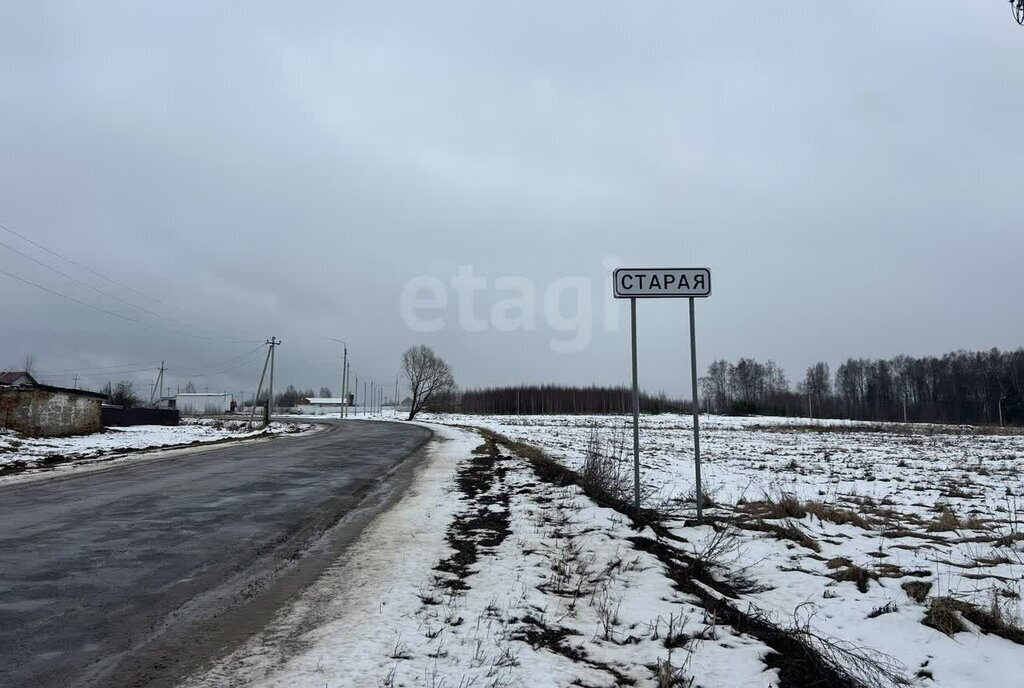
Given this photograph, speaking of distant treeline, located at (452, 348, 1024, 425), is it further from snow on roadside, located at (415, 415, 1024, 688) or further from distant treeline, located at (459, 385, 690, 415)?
snow on roadside, located at (415, 415, 1024, 688)

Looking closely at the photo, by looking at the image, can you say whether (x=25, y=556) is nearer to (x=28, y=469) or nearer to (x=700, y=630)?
(x=700, y=630)

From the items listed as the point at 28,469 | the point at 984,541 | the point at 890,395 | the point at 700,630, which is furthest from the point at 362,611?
the point at 890,395

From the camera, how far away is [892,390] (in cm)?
12706

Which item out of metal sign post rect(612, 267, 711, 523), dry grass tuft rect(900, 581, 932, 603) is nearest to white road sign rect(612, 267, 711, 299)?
metal sign post rect(612, 267, 711, 523)

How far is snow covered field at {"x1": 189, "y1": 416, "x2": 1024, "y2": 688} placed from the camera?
3.42 meters

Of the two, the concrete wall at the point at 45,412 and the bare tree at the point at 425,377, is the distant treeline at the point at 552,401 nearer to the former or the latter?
the bare tree at the point at 425,377

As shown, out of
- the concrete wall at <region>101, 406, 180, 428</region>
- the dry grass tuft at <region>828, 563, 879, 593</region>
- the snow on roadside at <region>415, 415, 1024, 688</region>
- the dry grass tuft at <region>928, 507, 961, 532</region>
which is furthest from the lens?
the concrete wall at <region>101, 406, 180, 428</region>

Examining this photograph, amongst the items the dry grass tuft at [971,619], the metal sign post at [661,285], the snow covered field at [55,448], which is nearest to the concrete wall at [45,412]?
the snow covered field at [55,448]

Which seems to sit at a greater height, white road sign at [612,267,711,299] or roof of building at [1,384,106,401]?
white road sign at [612,267,711,299]

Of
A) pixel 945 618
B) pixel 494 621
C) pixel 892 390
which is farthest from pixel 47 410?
pixel 892 390

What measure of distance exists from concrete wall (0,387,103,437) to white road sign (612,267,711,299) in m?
25.4

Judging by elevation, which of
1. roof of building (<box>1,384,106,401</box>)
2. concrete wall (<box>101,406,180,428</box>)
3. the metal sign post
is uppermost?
the metal sign post

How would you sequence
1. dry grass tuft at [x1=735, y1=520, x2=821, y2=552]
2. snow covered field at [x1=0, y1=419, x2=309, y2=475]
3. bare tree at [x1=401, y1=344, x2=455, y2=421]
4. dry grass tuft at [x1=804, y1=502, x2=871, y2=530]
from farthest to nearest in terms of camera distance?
1. bare tree at [x1=401, y1=344, x2=455, y2=421]
2. snow covered field at [x1=0, y1=419, x2=309, y2=475]
3. dry grass tuft at [x1=804, y1=502, x2=871, y2=530]
4. dry grass tuft at [x1=735, y1=520, x2=821, y2=552]

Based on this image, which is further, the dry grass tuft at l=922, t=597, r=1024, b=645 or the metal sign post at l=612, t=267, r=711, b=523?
the metal sign post at l=612, t=267, r=711, b=523
